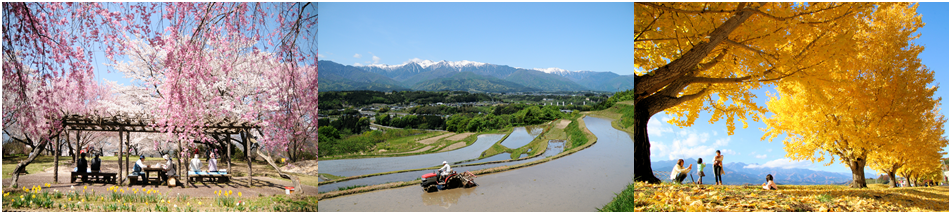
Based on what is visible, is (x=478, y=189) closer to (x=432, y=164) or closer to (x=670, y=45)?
(x=432, y=164)

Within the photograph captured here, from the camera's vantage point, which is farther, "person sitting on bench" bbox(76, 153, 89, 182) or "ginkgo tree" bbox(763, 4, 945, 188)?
"ginkgo tree" bbox(763, 4, 945, 188)

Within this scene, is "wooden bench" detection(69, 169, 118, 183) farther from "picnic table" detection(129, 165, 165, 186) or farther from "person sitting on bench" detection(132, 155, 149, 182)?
"picnic table" detection(129, 165, 165, 186)

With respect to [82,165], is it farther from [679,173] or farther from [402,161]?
[679,173]

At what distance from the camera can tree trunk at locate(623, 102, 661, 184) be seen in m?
5.86

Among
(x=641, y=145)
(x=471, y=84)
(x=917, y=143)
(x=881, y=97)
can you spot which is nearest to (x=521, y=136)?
(x=471, y=84)

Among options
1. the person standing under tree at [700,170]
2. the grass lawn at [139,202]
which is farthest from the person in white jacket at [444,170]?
the person standing under tree at [700,170]

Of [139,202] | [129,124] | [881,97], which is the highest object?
[881,97]

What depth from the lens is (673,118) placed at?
275 inches

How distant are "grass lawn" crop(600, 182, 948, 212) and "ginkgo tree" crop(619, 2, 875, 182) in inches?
30.1

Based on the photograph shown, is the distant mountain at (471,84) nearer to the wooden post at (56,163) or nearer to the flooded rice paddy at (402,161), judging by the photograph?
the flooded rice paddy at (402,161)

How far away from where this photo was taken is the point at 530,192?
15.6 feet

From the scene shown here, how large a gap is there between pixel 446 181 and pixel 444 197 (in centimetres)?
27

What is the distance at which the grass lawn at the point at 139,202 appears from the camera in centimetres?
507

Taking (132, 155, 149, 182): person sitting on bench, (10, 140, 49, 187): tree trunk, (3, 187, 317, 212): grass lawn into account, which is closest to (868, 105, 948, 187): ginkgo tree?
(3, 187, 317, 212): grass lawn
